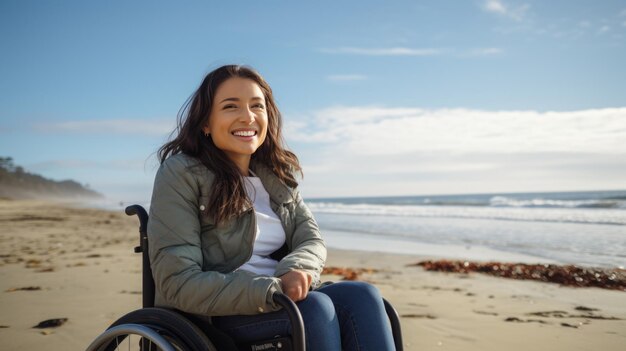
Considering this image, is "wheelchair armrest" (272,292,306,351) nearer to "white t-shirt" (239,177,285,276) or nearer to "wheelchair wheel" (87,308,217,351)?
"wheelchair wheel" (87,308,217,351)

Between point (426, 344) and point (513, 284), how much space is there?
252cm

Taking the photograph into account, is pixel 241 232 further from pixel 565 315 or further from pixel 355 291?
pixel 565 315

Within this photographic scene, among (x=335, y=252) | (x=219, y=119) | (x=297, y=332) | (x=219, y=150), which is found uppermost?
(x=219, y=119)

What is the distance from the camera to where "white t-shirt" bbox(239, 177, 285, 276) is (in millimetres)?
1979

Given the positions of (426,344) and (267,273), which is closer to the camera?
(267,273)

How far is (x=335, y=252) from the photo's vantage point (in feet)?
27.9

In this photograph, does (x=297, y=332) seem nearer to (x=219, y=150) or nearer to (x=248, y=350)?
(x=248, y=350)

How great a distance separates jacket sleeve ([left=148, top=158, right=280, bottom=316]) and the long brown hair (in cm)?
12

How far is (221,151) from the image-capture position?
2164 millimetres

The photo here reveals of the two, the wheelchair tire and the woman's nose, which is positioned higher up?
the woman's nose

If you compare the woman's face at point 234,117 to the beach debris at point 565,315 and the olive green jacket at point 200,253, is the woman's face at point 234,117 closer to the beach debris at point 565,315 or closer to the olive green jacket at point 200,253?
the olive green jacket at point 200,253

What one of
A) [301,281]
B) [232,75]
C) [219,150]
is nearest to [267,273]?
[301,281]

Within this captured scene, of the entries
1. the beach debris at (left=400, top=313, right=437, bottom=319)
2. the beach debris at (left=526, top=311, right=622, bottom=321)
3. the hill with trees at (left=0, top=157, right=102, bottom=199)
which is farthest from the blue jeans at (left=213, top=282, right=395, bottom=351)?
the hill with trees at (left=0, top=157, right=102, bottom=199)

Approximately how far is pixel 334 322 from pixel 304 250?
39 centimetres
